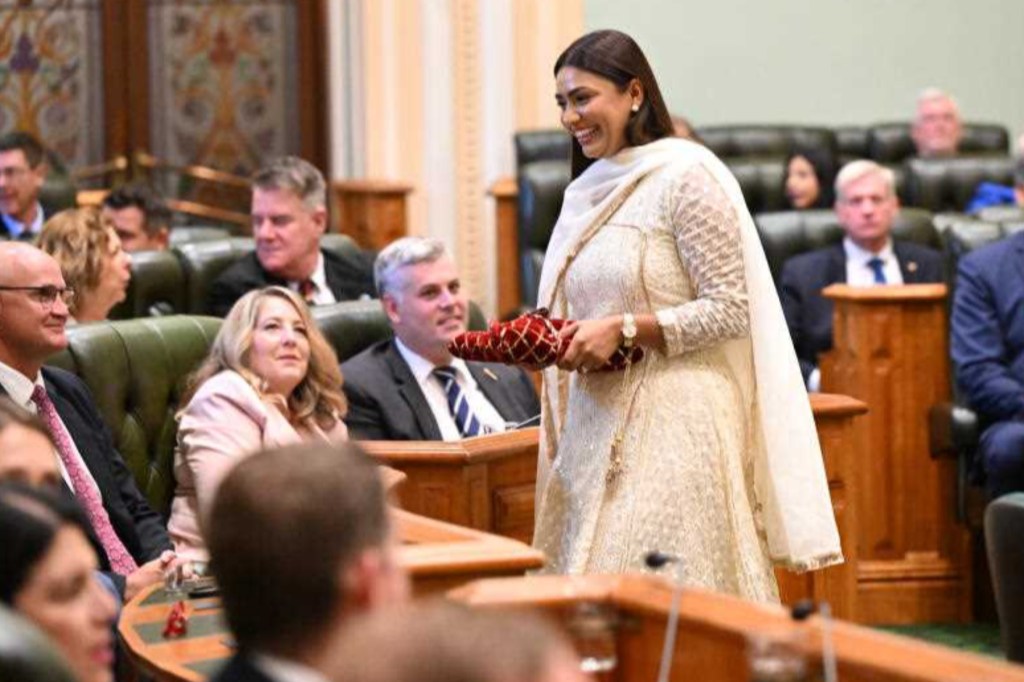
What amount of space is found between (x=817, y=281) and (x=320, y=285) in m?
1.68

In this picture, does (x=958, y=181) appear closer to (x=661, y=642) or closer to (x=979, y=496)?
(x=979, y=496)

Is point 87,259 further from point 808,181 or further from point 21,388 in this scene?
point 808,181

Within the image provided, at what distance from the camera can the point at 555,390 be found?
14.2ft

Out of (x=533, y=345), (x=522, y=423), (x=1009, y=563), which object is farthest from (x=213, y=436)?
(x=1009, y=563)

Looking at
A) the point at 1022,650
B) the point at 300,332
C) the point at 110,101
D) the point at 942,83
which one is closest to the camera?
the point at 1022,650

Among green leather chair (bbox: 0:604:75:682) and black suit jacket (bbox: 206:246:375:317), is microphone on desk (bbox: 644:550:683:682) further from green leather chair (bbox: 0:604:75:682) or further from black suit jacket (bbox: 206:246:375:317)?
black suit jacket (bbox: 206:246:375:317)

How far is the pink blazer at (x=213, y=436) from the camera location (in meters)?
4.80

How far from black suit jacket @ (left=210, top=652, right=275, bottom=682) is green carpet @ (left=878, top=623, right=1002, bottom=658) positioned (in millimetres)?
4162

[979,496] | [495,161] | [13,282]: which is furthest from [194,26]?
[13,282]

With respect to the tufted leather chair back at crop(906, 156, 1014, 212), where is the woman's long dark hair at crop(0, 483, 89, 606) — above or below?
below

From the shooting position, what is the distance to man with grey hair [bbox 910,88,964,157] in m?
10.2

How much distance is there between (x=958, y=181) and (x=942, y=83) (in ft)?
7.08

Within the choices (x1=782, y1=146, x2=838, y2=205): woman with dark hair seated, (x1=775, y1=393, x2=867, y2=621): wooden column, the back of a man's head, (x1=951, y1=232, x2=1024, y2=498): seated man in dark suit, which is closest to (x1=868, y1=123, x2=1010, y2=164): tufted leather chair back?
(x1=782, y1=146, x2=838, y2=205): woman with dark hair seated

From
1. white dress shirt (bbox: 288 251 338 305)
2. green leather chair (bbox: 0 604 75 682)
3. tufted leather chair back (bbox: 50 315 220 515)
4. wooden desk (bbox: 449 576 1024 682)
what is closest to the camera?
green leather chair (bbox: 0 604 75 682)
